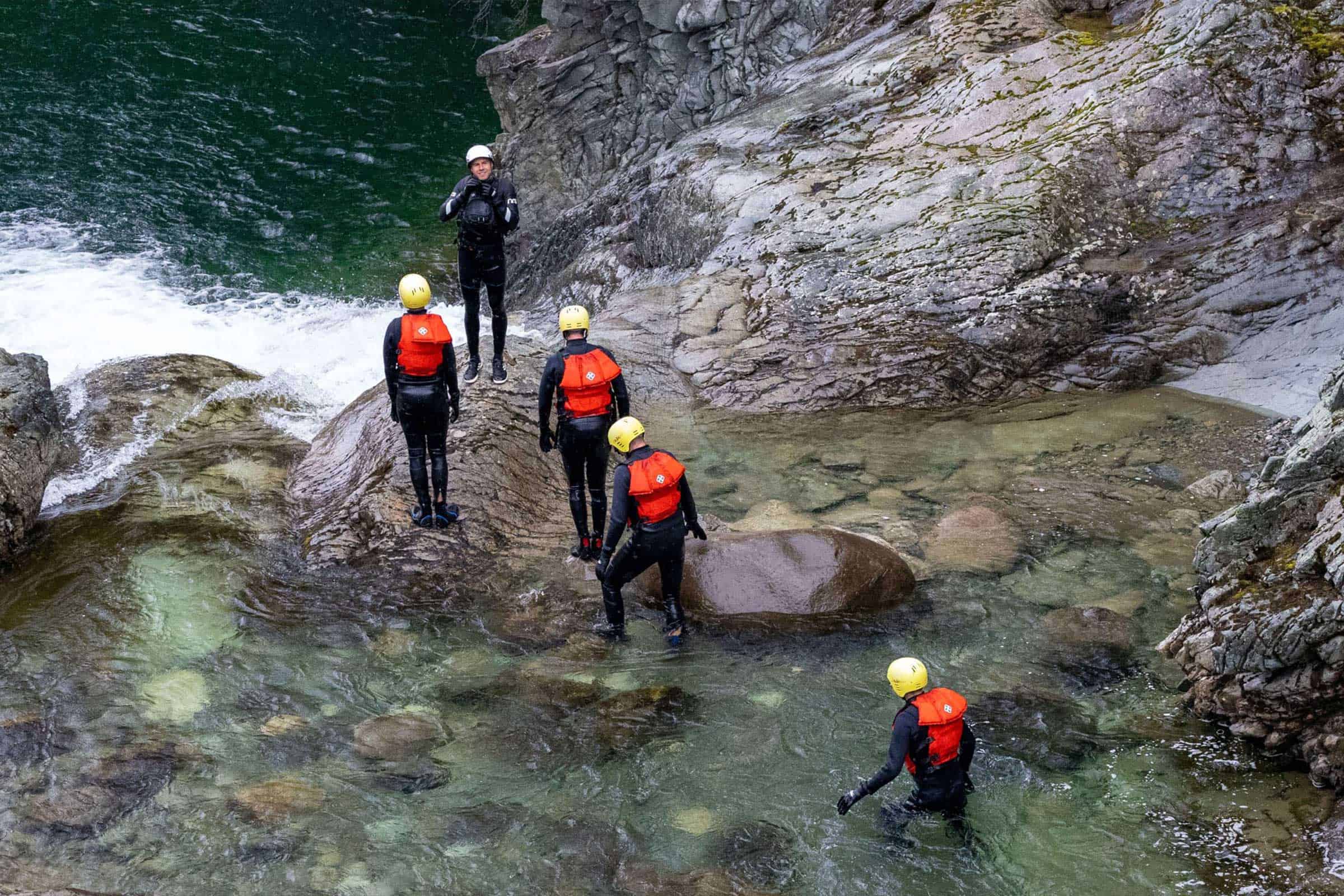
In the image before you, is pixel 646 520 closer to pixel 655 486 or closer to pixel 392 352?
pixel 655 486

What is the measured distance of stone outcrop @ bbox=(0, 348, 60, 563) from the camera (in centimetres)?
917

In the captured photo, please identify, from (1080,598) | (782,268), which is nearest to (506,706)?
(1080,598)

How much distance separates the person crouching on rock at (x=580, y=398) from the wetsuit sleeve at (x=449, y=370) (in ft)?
2.59

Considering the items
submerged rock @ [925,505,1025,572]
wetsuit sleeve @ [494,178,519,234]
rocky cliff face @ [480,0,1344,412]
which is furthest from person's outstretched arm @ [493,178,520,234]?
submerged rock @ [925,505,1025,572]

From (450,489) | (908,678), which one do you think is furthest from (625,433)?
(450,489)

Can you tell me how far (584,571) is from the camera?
9109mm

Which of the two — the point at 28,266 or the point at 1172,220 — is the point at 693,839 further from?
the point at 28,266

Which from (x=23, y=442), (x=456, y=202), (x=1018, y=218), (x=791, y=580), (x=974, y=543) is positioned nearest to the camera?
(x=791, y=580)

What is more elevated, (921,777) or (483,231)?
(483,231)

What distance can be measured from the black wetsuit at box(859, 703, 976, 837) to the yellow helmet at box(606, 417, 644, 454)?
2.65m

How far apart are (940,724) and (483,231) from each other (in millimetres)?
5842

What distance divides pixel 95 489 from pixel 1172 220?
11.6 metres

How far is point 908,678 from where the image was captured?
6.17 m

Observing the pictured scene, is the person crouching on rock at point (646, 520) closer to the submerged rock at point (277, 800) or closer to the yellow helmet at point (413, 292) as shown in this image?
the yellow helmet at point (413, 292)
